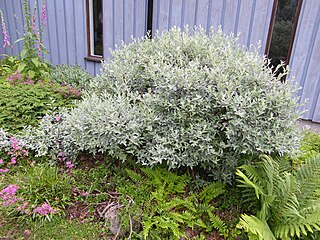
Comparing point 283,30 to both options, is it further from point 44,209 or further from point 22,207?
point 22,207

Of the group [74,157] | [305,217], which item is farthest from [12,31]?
[305,217]

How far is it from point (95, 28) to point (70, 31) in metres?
0.53

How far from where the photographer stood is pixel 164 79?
2.12 metres

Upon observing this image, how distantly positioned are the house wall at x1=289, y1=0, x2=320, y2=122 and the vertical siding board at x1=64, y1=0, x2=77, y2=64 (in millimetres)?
4104

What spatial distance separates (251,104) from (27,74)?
348 centimetres

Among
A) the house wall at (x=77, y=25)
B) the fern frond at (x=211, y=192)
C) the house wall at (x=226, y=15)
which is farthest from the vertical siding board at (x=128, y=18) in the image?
the fern frond at (x=211, y=192)

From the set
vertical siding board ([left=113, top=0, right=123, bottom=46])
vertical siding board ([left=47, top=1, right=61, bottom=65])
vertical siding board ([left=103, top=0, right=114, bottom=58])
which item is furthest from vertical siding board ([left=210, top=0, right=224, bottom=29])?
vertical siding board ([left=47, top=1, right=61, bottom=65])

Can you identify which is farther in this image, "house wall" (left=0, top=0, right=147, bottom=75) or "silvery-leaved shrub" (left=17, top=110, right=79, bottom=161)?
"house wall" (left=0, top=0, right=147, bottom=75)

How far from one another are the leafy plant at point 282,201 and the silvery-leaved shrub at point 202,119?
19cm

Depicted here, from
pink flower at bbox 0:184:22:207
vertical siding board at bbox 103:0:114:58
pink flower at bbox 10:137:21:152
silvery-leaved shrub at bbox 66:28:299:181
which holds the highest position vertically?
vertical siding board at bbox 103:0:114:58

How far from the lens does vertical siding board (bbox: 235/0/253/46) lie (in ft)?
12.5

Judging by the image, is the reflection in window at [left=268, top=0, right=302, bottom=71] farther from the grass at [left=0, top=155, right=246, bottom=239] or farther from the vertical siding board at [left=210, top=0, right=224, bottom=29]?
the grass at [left=0, top=155, right=246, bottom=239]

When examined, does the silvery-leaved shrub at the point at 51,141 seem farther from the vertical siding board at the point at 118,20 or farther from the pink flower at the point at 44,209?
the vertical siding board at the point at 118,20

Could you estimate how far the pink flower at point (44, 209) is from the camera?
194 cm
